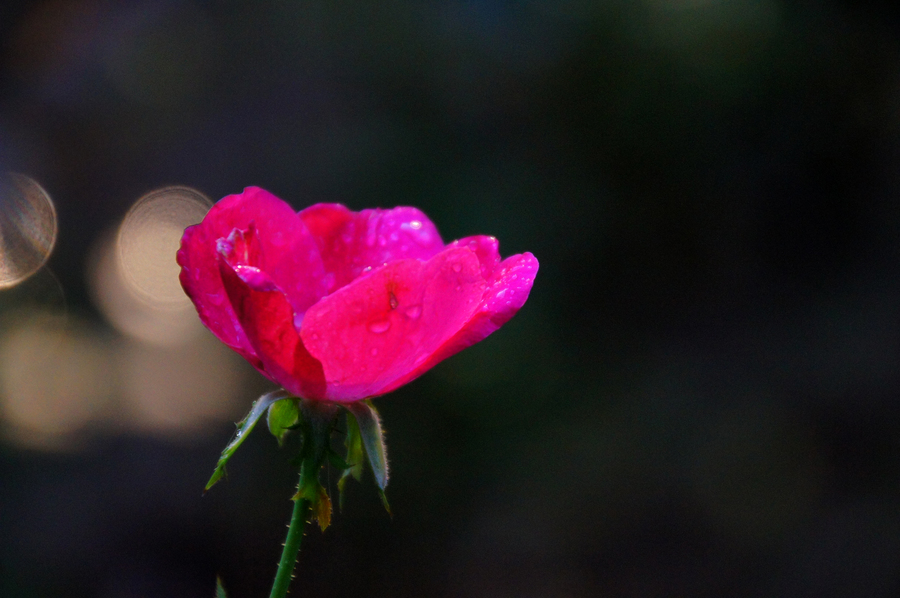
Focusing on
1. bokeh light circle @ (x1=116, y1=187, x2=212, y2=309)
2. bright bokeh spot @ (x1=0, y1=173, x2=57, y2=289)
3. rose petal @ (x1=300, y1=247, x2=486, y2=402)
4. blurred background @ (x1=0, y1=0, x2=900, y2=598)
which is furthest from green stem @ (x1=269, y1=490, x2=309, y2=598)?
bokeh light circle @ (x1=116, y1=187, x2=212, y2=309)

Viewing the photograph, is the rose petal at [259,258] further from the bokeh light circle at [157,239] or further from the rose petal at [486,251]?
the bokeh light circle at [157,239]

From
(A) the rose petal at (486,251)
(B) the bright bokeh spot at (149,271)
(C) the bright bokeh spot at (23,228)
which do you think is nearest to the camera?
(A) the rose petal at (486,251)

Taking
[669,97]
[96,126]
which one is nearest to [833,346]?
[669,97]

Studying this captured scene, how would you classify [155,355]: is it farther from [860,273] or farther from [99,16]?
[860,273]

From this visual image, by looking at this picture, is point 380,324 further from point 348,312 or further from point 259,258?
point 259,258

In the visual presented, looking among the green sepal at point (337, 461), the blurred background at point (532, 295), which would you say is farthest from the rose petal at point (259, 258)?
the blurred background at point (532, 295)
